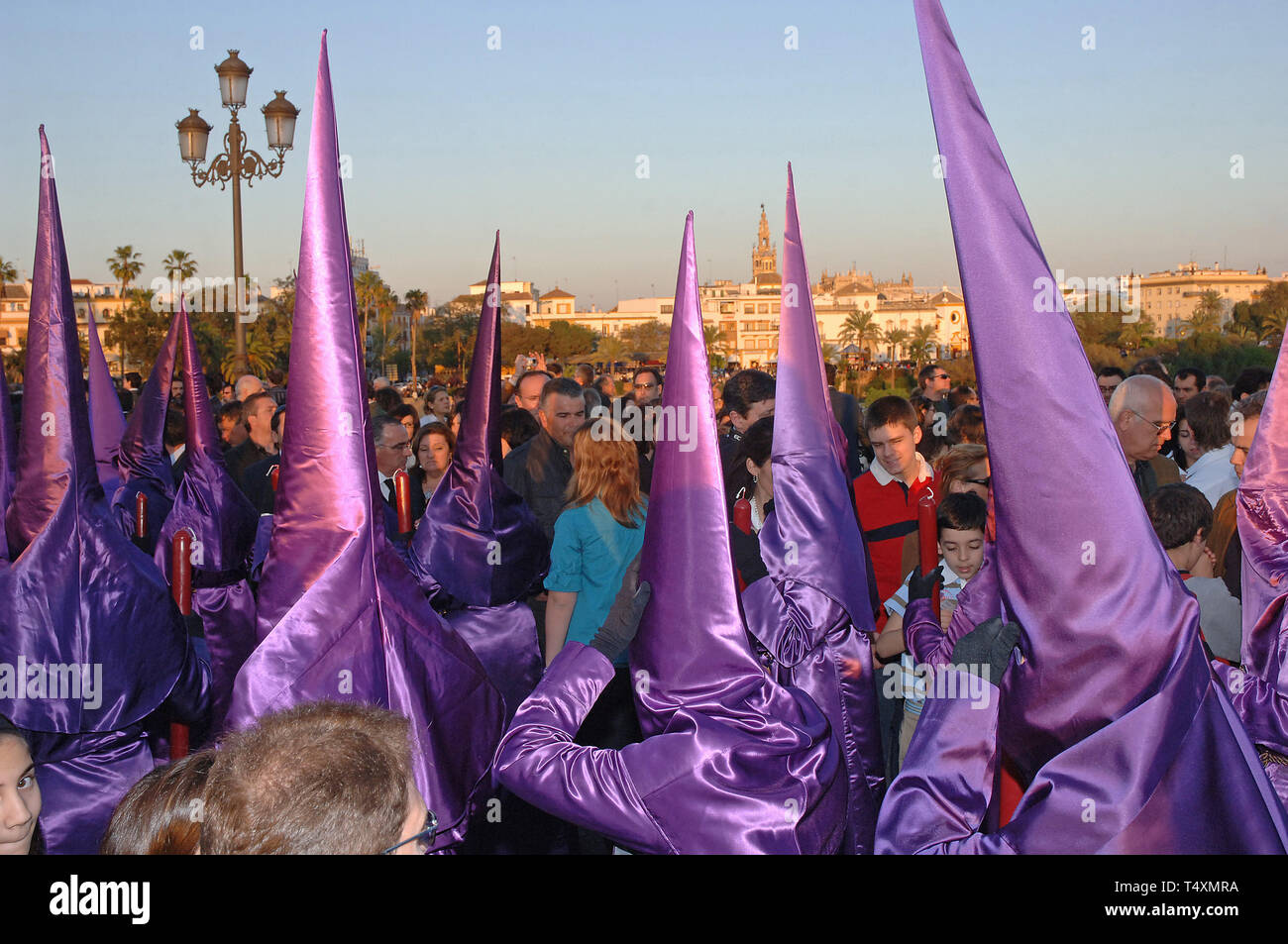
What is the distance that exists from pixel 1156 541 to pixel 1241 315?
48.5 metres

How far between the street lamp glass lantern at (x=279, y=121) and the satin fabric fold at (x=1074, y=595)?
9047 mm

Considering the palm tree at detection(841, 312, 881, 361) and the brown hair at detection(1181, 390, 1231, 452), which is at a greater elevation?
the palm tree at detection(841, 312, 881, 361)

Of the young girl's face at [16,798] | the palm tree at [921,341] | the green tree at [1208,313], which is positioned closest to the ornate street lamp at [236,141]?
the young girl's face at [16,798]

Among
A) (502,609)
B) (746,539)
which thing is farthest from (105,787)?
(746,539)

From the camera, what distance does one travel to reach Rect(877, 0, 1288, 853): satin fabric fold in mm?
1594

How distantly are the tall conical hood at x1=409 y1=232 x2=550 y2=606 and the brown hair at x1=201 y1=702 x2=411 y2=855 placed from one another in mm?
2347

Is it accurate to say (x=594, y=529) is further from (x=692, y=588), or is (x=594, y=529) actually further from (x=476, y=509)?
(x=692, y=588)

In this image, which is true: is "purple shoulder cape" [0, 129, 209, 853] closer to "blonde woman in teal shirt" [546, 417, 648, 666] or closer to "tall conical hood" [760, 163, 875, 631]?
"blonde woman in teal shirt" [546, 417, 648, 666]

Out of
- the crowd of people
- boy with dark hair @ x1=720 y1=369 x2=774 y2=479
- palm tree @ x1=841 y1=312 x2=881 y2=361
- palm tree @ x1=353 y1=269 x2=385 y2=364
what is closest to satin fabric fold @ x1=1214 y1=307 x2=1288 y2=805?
the crowd of people

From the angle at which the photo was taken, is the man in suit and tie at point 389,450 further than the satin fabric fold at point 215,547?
Yes

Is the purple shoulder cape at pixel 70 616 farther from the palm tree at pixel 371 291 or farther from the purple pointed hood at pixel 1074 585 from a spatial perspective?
the palm tree at pixel 371 291

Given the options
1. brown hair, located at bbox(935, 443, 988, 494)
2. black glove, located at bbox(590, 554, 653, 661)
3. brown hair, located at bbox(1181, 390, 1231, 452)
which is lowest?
black glove, located at bbox(590, 554, 653, 661)

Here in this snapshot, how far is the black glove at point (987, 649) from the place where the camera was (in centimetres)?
225

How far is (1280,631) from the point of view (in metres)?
2.32
